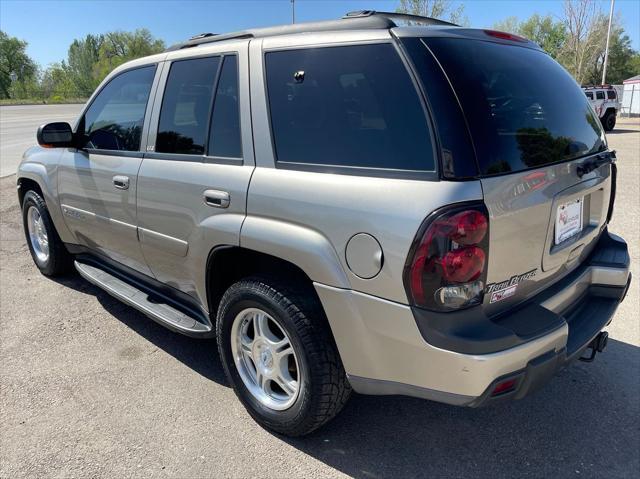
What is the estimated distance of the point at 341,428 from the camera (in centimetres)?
272

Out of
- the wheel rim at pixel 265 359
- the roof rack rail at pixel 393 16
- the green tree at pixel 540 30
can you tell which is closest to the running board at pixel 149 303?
the wheel rim at pixel 265 359

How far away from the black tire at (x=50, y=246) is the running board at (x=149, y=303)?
0.72 m

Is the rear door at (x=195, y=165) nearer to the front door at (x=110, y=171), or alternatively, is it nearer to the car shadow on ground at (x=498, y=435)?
the front door at (x=110, y=171)

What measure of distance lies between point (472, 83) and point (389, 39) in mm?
389

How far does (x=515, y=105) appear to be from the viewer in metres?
2.23

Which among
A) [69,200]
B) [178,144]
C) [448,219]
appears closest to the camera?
[448,219]

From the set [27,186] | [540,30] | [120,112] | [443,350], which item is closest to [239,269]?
[443,350]

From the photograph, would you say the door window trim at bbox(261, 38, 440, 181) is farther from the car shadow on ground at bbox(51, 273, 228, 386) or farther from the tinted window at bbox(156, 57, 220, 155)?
the car shadow on ground at bbox(51, 273, 228, 386)

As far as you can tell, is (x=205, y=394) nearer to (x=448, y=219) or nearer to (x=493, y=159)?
(x=448, y=219)

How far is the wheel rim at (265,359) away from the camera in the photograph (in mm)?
2588

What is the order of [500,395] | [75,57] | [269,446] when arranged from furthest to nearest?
[75,57] < [269,446] < [500,395]

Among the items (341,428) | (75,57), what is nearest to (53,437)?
(341,428)

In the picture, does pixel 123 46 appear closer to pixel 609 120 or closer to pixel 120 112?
pixel 609 120

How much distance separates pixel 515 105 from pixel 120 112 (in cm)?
273
